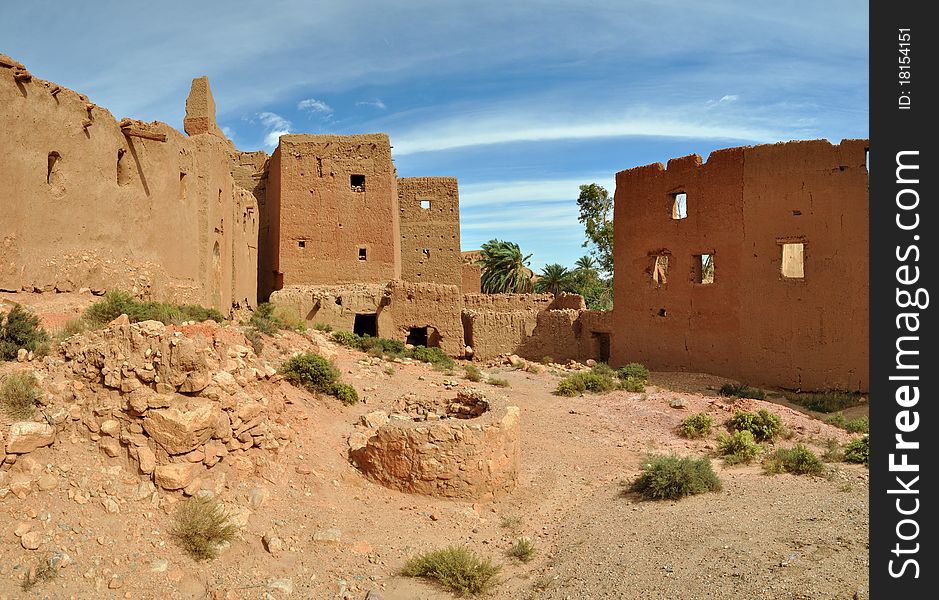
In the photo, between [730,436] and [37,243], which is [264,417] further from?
[730,436]

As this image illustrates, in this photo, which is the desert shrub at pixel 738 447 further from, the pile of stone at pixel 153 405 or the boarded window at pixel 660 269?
the boarded window at pixel 660 269

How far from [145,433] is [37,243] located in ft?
19.8

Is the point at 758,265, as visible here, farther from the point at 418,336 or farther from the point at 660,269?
the point at 418,336

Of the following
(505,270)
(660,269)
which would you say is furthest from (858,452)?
(505,270)

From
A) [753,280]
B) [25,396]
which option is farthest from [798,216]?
[25,396]

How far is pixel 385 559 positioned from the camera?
6602 mm

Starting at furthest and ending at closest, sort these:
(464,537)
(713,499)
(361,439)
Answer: (361,439) < (713,499) < (464,537)

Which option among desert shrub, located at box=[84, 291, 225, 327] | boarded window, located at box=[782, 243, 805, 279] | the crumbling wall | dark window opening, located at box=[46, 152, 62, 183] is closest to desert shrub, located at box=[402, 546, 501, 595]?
desert shrub, located at box=[84, 291, 225, 327]

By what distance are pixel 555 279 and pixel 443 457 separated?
2804 cm

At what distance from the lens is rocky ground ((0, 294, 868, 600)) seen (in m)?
5.47

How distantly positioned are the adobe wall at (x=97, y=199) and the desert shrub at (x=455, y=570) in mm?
8484

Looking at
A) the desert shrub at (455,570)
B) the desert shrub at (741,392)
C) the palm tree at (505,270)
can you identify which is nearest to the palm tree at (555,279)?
the palm tree at (505,270)

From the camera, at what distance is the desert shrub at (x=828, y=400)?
47.5 ft

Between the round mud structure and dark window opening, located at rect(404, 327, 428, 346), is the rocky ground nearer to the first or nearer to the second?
the round mud structure
